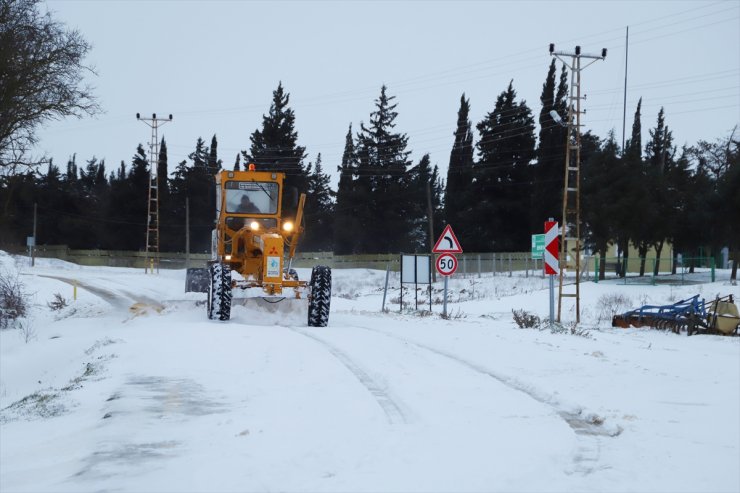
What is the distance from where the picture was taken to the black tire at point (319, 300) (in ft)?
51.0

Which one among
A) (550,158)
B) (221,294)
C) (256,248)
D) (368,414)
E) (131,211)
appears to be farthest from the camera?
(131,211)

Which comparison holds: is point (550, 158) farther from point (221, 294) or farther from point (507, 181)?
point (221, 294)

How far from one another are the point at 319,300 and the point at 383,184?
48.9 m

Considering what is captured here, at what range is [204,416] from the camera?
6.42m

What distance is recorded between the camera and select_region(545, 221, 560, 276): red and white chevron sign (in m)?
16.6

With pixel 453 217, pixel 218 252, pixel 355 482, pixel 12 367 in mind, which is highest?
pixel 453 217

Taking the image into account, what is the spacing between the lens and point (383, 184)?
210ft

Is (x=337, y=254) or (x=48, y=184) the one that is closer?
(x=337, y=254)

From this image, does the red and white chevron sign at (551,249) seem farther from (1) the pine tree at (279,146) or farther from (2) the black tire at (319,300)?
(1) the pine tree at (279,146)

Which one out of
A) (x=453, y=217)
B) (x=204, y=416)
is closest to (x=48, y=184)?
(x=453, y=217)

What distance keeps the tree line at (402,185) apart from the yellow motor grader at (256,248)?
→ 6.34m

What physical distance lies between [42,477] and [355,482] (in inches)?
78.0

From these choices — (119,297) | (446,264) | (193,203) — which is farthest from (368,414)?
(193,203)

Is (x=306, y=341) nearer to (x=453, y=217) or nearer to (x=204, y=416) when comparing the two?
(x=204, y=416)
